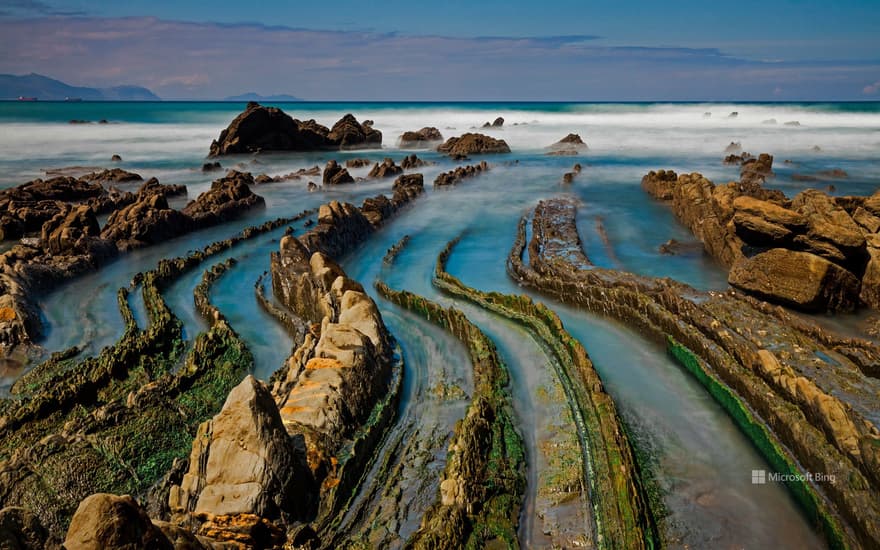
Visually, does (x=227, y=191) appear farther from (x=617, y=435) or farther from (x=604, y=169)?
(x=604, y=169)

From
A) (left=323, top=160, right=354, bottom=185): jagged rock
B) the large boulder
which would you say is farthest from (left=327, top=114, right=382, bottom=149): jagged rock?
the large boulder

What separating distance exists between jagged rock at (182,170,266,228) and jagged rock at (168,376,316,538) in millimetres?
18546

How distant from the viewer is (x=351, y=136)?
62.0 m

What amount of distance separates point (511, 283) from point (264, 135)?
149 ft

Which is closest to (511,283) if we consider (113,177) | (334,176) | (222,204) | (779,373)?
(779,373)

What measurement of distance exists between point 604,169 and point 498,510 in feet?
131

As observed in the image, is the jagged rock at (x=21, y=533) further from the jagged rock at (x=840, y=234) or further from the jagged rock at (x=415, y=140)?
the jagged rock at (x=415, y=140)

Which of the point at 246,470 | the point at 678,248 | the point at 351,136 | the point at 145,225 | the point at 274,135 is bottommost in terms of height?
the point at 678,248

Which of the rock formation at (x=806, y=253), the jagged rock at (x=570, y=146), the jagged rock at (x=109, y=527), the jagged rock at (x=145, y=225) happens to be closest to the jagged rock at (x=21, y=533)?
the jagged rock at (x=109, y=527)

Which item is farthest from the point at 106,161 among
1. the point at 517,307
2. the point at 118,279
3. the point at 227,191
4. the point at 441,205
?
the point at 517,307

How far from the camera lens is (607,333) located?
12.9 meters

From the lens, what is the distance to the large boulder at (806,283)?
12516 mm

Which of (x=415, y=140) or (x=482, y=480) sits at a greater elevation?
(x=415, y=140)

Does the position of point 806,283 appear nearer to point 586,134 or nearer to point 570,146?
point 570,146
